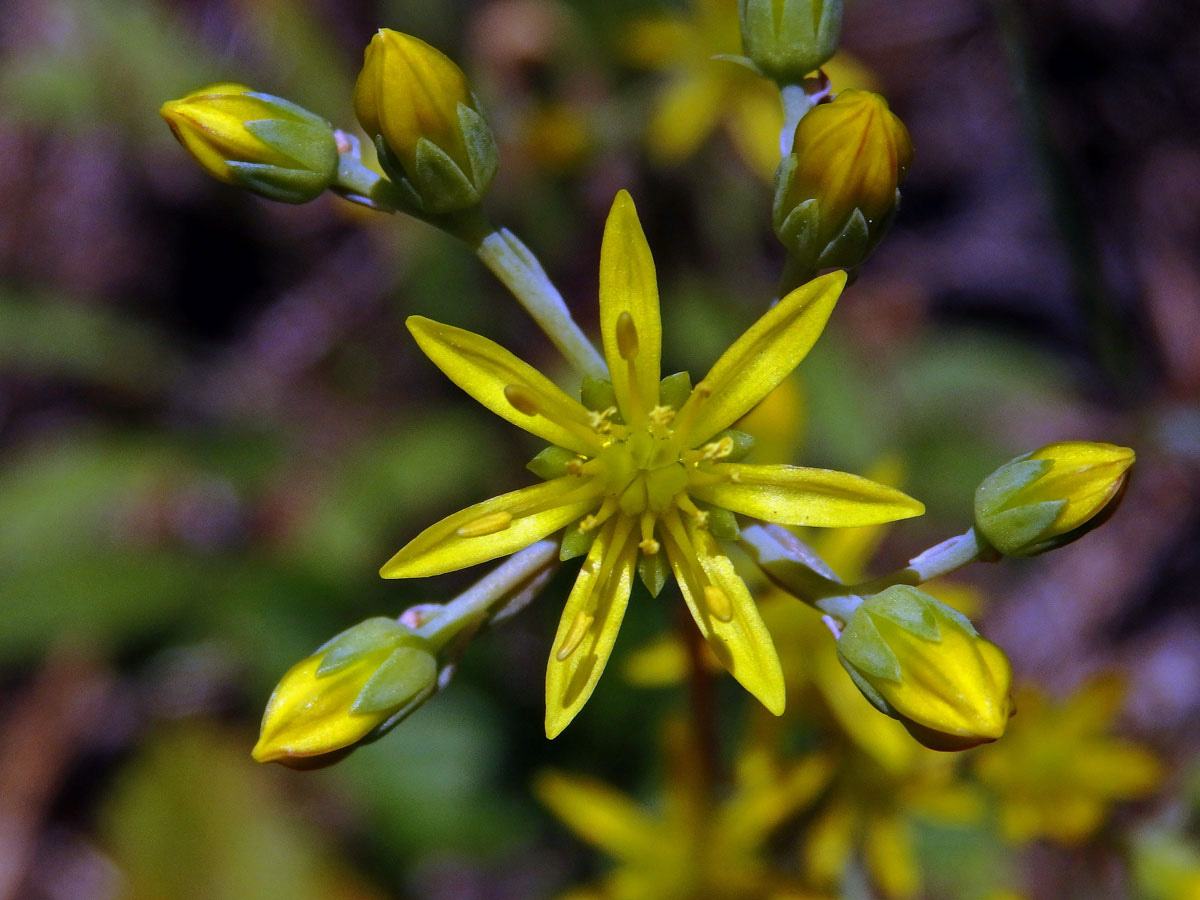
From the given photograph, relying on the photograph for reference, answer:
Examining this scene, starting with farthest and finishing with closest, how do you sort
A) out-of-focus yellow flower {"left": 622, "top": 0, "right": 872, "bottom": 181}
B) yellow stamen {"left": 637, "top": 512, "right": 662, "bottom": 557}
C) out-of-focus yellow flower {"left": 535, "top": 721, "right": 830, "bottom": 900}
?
out-of-focus yellow flower {"left": 622, "top": 0, "right": 872, "bottom": 181} → out-of-focus yellow flower {"left": 535, "top": 721, "right": 830, "bottom": 900} → yellow stamen {"left": 637, "top": 512, "right": 662, "bottom": 557}

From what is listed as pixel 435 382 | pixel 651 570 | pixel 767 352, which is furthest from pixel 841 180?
pixel 435 382

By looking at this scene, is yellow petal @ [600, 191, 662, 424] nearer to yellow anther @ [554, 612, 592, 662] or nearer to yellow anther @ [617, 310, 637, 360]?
yellow anther @ [617, 310, 637, 360]

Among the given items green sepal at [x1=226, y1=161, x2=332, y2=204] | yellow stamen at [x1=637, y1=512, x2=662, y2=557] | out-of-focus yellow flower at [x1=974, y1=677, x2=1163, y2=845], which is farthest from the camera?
out-of-focus yellow flower at [x1=974, y1=677, x2=1163, y2=845]

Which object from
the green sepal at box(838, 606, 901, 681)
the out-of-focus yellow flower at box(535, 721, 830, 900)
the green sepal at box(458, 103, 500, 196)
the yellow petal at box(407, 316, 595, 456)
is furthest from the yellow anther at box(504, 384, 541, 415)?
the out-of-focus yellow flower at box(535, 721, 830, 900)

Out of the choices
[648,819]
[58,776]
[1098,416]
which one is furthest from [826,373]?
[58,776]

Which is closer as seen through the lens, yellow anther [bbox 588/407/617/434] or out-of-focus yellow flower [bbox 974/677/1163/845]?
yellow anther [bbox 588/407/617/434]

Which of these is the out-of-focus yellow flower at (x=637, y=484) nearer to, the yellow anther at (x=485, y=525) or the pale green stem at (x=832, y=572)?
the yellow anther at (x=485, y=525)

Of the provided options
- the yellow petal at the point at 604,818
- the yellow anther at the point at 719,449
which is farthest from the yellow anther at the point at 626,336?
the yellow petal at the point at 604,818

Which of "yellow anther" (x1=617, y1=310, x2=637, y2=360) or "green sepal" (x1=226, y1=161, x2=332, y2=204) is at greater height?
"green sepal" (x1=226, y1=161, x2=332, y2=204)
